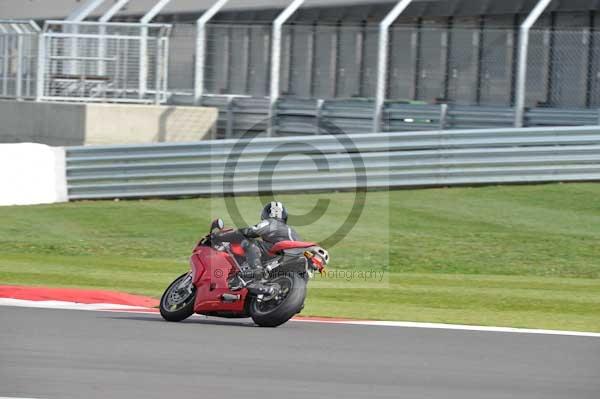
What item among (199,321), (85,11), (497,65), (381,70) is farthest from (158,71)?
(199,321)

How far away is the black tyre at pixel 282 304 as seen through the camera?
31.5ft

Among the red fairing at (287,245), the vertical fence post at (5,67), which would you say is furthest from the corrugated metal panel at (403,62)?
the red fairing at (287,245)

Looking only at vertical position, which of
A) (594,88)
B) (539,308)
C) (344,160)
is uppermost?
(594,88)

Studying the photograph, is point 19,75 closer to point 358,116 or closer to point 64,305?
point 358,116

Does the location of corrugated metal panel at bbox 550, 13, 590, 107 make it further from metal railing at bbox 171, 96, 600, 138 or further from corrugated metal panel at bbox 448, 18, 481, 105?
corrugated metal panel at bbox 448, 18, 481, 105

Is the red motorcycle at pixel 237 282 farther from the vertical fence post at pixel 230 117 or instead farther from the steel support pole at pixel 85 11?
the steel support pole at pixel 85 11

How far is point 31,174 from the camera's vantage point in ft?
60.8

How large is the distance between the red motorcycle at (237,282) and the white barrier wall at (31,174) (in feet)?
27.6

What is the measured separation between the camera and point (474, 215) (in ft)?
56.3

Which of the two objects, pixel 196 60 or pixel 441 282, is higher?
pixel 196 60

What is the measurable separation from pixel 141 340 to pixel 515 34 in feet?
42.1

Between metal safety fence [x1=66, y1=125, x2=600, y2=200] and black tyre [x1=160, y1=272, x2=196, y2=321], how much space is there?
8.36 metres

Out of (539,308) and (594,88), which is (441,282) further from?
(594,88)

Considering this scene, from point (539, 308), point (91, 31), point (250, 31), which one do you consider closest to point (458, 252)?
point (539, 308)
